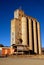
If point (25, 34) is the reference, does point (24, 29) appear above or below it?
above

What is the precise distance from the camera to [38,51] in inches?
3893

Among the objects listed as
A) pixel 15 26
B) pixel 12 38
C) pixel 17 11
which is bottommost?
pixel 12 38

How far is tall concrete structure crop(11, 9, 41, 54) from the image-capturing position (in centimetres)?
9106

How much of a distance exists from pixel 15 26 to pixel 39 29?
1669cm

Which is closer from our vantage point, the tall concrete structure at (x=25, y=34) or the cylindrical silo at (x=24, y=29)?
the cylindrical silo at (x=24, y=29)

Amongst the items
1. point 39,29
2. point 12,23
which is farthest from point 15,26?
point 39,29

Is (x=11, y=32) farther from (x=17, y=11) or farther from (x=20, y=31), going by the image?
(x=17, y=11)

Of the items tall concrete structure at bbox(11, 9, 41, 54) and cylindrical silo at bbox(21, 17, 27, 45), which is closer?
cylindrical silo at bbox(21, 17, 27, 45)

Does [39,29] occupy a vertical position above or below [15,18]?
below

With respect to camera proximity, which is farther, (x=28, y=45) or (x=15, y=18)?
(x=15, y=18)

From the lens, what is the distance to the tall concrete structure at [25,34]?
91.1 meters

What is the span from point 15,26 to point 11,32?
14.6 ft

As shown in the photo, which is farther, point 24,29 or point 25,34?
point 24,29

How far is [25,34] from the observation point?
297 ft
